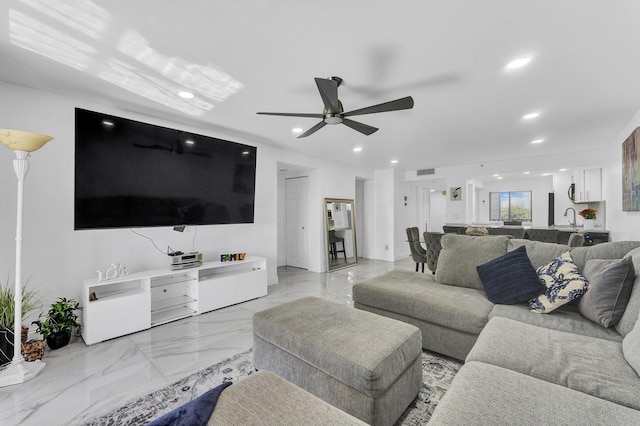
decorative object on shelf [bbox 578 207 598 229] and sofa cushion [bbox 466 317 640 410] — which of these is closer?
sofa cushion [bbox 466 317 640 410]

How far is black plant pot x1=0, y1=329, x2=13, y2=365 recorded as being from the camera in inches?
83.0

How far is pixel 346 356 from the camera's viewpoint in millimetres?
1465

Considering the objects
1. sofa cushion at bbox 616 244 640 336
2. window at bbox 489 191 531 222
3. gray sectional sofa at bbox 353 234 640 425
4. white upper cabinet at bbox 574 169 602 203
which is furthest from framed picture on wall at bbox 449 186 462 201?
sofa cushion at bbox 616 244 640 336

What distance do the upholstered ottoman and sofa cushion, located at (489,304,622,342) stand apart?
31.8 inches

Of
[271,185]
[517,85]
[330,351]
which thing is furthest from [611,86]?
[271,185]

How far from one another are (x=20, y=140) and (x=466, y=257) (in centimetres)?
384

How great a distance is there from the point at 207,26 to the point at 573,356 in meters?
2.77

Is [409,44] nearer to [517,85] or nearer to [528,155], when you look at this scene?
[517,85]

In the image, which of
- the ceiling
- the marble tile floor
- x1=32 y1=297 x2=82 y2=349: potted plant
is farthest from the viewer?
x1=32 y1=297 x2=82 y2=349: potted plant

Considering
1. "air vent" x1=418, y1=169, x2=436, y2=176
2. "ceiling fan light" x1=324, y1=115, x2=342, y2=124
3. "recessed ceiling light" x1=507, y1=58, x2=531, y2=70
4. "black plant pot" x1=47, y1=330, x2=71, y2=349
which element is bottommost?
"black plant pot" x1=47, y1=330, x2=71, y2=349

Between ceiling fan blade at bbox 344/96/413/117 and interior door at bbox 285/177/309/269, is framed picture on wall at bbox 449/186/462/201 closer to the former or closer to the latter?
interior door at bbox 285/177/309/269

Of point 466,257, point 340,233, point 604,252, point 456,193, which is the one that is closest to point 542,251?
point 604,252

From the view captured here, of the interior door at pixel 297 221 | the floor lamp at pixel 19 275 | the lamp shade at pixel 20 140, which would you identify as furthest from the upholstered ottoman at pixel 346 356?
the interior door at pixel 297 221

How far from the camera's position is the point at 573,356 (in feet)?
4.44
